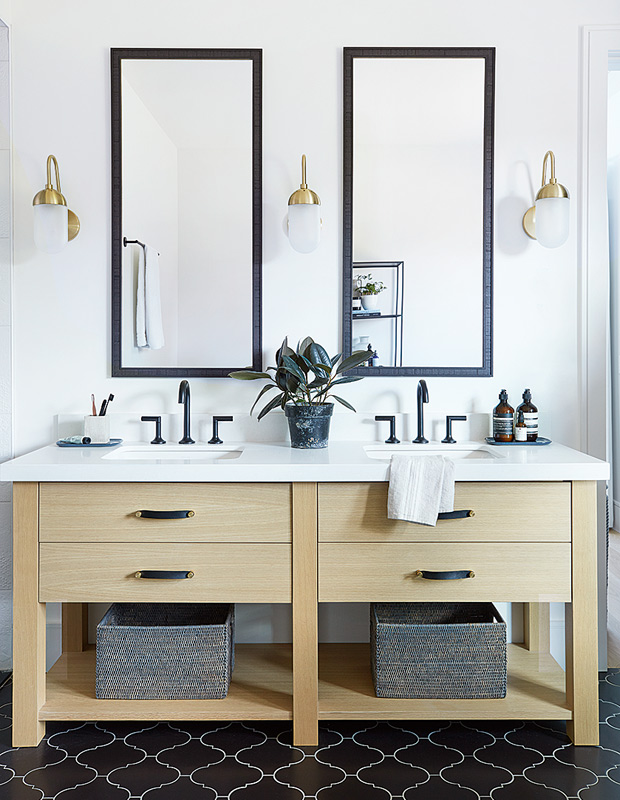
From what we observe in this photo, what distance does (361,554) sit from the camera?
5.82 ft

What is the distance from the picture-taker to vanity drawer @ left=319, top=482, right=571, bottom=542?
5.80 feet

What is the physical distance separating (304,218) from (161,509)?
1.05 meters

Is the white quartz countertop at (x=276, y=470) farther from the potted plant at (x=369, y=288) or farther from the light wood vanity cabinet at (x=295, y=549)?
the potted plant at (x=369, y=288)

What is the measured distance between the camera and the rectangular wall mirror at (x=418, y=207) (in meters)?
2.27

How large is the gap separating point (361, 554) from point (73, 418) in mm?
1164

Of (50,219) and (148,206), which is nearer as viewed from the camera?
(50,219)

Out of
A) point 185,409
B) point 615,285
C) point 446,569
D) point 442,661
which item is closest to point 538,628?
point 442,661

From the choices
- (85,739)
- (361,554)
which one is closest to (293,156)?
(361,554)

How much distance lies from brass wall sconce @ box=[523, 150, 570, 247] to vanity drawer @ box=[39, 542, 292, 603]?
1348 millimetres

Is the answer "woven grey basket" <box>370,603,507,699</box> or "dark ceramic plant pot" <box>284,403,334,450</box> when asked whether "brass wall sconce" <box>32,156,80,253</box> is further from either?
"woven grey basket" <box>370,603,507,699</box>

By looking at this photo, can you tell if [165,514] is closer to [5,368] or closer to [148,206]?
[5,368]

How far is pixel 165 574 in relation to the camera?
176 centimetres

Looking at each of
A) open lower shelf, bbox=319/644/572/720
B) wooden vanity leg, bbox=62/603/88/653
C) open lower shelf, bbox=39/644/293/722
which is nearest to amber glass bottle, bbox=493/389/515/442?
open lower shelf, bbox=319/644/572/720

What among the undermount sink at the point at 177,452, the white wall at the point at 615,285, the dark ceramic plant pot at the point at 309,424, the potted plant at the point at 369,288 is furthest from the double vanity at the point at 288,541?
the white wall at the point at 615,285
